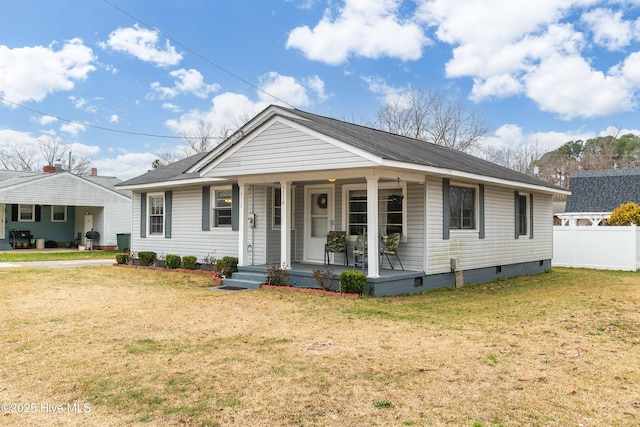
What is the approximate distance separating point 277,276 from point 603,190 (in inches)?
726

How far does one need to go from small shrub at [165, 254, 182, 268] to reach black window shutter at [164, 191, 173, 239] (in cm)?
98

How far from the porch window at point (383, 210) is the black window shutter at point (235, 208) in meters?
3.25

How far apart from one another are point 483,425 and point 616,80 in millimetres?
34626

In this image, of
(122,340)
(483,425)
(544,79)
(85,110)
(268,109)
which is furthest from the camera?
(85,110)

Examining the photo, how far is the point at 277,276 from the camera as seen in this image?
1063 cm

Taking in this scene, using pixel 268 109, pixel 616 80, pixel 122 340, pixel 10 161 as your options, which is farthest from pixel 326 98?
pixel 10 161

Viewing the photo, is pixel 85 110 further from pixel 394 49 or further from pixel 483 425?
pixel 483 425

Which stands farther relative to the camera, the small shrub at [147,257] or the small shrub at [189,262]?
the small shrub at [147,257]

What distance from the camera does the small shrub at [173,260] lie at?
47.3 ft

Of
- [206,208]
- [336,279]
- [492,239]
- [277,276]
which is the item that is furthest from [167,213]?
[492,239]

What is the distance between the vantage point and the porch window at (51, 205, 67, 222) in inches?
1037

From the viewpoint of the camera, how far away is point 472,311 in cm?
822

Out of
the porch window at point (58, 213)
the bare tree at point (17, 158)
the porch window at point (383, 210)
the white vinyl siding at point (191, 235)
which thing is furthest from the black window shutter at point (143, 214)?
the bare tree at point (17, 158)

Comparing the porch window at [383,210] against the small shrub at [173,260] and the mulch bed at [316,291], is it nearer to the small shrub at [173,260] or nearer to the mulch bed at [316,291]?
the mulch bed at [316,291]
